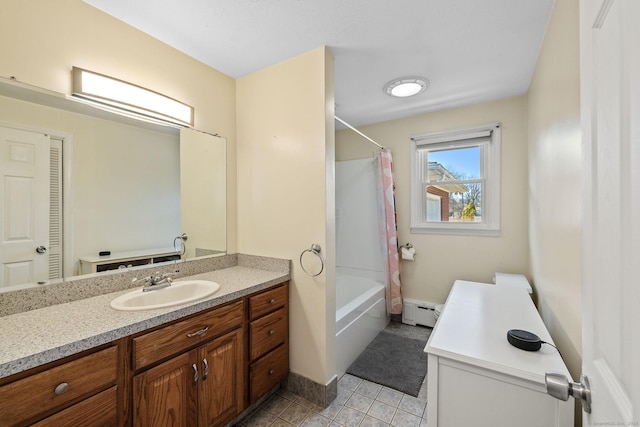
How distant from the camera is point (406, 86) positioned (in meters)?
2.27

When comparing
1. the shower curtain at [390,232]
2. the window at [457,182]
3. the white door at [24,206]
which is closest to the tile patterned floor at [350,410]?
the shower curtain at [390,232]

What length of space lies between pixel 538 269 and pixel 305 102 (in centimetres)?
208

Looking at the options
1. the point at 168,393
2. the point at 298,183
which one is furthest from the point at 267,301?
the point at 298,183

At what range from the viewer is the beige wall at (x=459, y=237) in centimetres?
251

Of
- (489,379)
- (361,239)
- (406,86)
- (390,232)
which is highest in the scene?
(406,86)

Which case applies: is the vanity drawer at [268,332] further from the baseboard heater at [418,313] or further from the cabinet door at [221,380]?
the baseboard heater at [418,313]

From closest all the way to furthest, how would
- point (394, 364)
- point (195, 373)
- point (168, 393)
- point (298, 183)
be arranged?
point (168, 393) → point (195, 373) → point (298, 183) → point (394, 364)

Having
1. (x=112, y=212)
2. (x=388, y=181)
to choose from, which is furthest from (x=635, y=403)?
(x=388, y=181)

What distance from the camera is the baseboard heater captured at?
2910 millimetres

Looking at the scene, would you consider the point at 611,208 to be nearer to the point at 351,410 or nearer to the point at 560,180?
the point at 560,180

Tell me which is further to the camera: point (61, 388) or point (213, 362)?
point (213, 362)

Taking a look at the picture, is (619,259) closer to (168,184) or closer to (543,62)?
(543,62)

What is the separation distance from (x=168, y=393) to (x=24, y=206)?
1.11 m

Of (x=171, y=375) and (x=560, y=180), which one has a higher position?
(x=560, y=180)
